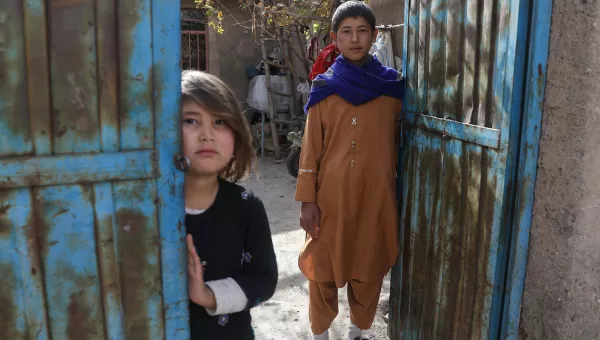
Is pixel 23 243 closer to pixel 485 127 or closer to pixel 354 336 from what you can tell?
pixel 485 127

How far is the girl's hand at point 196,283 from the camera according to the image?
1.39 m

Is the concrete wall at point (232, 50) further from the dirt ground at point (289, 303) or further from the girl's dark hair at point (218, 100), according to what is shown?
the girl's dark hair at point (218, 100)

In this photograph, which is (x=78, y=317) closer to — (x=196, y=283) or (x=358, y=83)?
(x=196, y=283)

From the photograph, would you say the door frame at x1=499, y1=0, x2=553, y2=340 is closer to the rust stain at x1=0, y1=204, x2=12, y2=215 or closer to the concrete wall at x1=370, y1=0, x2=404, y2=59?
the rust stain at x1=0, y1=204, x2=12, y2=215

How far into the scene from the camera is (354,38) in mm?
2527

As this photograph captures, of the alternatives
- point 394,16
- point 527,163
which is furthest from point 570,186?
point 394,16

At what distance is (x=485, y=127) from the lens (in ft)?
6.22

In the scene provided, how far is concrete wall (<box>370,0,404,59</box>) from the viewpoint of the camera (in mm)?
5488

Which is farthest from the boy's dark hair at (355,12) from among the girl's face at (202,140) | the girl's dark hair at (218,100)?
the girl's face at (202,140)

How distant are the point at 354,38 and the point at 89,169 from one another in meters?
1.65

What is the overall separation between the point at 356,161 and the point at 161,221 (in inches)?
55.9

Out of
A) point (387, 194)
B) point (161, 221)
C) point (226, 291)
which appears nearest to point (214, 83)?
point (161, 221)

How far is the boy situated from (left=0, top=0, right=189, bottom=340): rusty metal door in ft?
4.49

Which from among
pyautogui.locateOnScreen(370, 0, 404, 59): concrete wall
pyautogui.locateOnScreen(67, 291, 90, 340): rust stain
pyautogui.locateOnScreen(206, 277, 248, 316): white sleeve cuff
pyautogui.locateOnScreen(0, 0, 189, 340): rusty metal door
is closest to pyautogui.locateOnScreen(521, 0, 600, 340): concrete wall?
pyautogui.locateOnScreen(206, 277, 248, 316): white sleeve cuff
